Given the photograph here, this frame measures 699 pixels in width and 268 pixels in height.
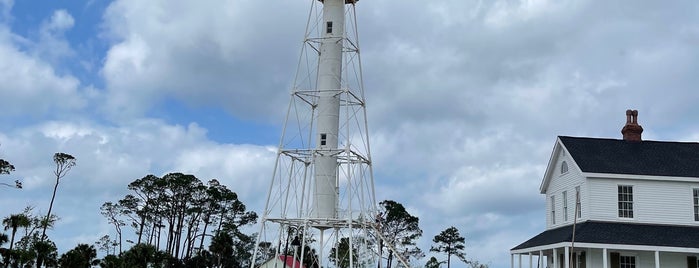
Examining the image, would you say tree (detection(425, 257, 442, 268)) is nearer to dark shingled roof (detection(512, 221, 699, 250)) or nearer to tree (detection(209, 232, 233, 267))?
tree (detection(209, 232, 233, 267))

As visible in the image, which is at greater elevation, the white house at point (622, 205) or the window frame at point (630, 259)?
the white house at point (622, 205)

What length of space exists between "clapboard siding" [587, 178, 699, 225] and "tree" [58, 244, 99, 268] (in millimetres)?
32367

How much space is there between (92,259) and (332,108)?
28.6 m

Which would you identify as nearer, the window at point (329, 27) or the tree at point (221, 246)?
the window at point (329, 27)

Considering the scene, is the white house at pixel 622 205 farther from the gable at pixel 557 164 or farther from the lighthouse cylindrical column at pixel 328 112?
the lighthouse cylindrical column at pixel 328 112

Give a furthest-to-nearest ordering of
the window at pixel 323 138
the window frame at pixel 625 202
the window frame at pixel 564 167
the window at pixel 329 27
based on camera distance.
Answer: the window frame at pixel 564 167
the window at pixel 329 27
the window at pixel 323 138
the window frame at pixel 625 202

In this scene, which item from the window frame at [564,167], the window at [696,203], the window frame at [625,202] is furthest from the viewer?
the window frame at [564,167]

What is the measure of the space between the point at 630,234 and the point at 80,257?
34.3 meters

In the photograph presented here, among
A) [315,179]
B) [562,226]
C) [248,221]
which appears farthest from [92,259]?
[562,226]

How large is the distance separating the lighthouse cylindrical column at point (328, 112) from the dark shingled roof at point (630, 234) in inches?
359

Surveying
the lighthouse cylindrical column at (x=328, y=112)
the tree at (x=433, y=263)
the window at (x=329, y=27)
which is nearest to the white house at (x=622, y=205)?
the lighthouse cylindrical column at (x=328, y=112)

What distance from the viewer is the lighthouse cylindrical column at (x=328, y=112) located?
31.9 metres

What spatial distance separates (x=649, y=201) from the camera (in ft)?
104

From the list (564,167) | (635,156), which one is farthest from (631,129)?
(564,167)
